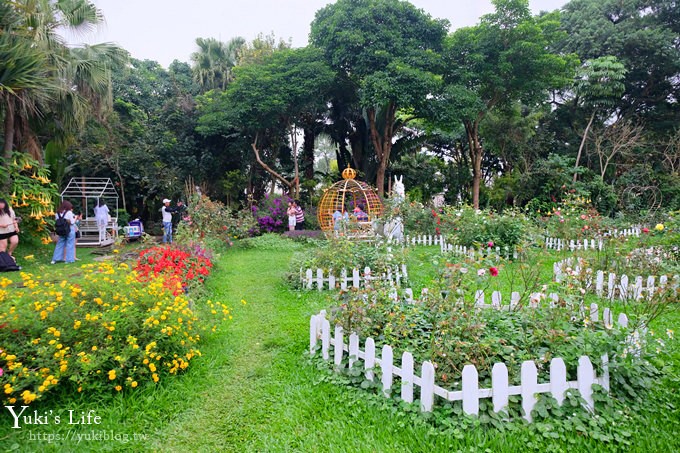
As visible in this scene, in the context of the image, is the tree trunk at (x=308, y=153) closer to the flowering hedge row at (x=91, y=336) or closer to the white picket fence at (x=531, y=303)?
the white picket fence at (x=531, y=303)

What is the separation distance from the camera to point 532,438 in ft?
7.68

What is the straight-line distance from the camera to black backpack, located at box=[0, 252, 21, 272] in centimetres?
754

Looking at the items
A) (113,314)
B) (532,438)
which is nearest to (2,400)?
(113,314)

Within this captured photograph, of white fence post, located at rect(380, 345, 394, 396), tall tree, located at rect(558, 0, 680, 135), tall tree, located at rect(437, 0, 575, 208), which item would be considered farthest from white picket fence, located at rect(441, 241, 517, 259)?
tall tree, located at rect(558, 0, 680, 135)

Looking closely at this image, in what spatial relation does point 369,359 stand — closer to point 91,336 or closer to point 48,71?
point 91,336

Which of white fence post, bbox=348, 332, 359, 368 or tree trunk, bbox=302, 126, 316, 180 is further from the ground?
tree trunk, bbox=302, 126, 316, 180

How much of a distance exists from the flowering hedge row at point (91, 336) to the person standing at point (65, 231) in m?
6.06

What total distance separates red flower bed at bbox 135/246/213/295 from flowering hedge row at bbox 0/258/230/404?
1555 mm

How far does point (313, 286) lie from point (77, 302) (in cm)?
332

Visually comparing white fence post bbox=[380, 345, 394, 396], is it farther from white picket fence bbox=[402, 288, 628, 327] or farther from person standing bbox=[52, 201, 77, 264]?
person standing bbox=[52, 201, 77, 264]

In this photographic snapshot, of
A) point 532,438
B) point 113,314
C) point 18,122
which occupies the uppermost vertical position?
point 18,122

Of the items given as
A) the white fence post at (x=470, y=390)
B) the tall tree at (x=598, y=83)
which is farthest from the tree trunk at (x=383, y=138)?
the white fence post at (x=470, y=390)

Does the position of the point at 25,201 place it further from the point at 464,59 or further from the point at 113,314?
the point at 464,59

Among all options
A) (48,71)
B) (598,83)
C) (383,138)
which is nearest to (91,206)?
(48,71)
